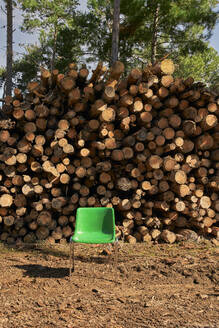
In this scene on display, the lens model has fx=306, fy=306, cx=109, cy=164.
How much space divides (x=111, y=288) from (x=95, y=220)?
0.91 metres

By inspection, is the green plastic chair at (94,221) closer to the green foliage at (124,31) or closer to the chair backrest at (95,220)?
the chair backrest at (95,220)

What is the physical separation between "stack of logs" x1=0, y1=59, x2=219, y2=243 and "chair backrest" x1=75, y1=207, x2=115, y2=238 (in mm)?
731

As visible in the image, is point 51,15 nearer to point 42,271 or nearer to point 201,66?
point 201,66

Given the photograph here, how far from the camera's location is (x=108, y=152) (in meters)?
4.30

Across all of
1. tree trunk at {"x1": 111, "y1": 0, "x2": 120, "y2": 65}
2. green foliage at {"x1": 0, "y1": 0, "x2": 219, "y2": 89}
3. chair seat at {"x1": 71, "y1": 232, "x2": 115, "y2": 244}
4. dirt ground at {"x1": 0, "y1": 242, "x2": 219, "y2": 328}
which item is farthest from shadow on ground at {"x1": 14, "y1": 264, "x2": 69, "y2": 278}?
green foliage at {"x1": 0, "y1": 0, "x2": 219, "y2": 89}

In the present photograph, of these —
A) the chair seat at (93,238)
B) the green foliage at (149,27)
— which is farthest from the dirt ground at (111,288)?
the green foliage at (149,27)

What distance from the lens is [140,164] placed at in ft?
14.3

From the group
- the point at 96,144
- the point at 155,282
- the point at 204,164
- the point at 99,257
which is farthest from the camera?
the point at 204,164

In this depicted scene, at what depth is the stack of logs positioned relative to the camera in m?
4.26

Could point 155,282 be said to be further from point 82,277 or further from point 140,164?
point 140,164

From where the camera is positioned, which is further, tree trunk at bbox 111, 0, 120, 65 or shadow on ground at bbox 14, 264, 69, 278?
tree trunk at bbox 111, 0, 120, 65

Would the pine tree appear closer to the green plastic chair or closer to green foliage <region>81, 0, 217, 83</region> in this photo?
green foliage <region>81, 0, 217, 83</region>

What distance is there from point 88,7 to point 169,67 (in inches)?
353

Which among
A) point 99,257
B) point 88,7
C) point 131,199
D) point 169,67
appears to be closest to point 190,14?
point 88,7
